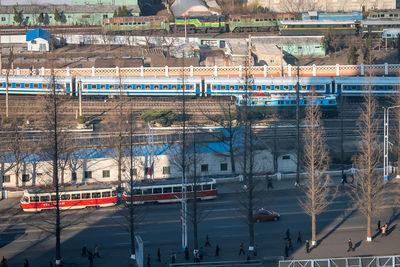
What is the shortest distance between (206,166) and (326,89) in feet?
60.0

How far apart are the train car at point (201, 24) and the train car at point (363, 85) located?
755 inches

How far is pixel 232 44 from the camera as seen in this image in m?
65.9

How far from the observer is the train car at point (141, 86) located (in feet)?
176

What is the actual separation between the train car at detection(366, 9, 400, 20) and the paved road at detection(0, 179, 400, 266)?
3995 cm

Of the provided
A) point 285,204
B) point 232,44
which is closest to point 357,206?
point 285,204

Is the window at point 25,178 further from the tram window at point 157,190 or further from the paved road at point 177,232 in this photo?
the tram window at point 157,190

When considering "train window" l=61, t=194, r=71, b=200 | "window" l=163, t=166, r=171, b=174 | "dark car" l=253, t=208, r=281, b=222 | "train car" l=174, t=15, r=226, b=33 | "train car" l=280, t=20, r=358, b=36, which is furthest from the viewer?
"train car" l=174, t=15, r=226, b=33

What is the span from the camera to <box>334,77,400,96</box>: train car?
53.4 meters

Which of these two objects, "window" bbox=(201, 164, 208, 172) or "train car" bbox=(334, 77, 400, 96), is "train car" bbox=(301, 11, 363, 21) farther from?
"window" bbox=(201, 164, 208, 172)

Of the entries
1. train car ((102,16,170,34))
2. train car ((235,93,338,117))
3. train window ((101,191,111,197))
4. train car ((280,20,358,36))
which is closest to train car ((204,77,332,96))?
train car ((235,93,338,117))

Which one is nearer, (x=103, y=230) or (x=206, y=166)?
(x=103, y=230)

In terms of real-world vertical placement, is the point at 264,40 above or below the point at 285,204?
above

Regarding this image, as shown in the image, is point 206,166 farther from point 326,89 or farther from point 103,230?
point 326,89

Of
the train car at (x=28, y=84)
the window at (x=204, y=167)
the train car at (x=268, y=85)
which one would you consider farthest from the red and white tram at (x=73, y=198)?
the train car at (x=28, y=84)
